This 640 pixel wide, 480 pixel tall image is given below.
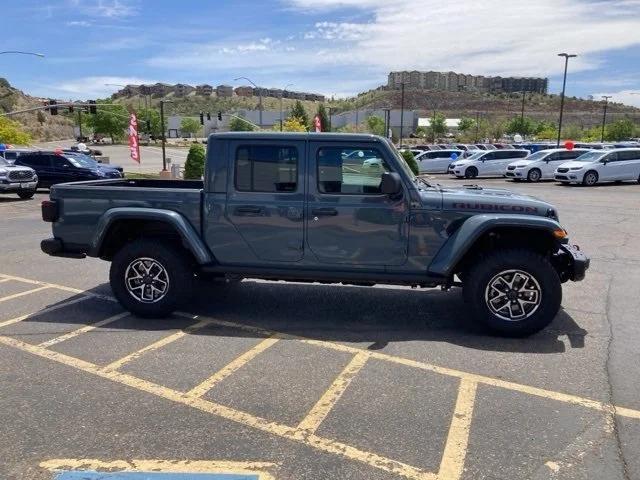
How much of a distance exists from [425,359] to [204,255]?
2.38m

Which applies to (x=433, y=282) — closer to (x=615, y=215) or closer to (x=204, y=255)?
(x=204, y=255)

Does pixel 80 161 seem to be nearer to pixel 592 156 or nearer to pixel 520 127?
pixel 592 156

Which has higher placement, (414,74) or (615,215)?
(414,74)

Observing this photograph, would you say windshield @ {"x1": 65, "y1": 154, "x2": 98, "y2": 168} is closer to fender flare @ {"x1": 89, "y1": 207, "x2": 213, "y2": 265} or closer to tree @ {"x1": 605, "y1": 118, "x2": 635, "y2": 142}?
fender flare @ {"x1": 89, "y1": 207, "x2": 213, "y2": 265}

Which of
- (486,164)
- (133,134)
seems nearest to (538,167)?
(486,164)

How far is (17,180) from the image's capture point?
19.4 meters

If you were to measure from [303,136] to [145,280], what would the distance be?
2.24 m

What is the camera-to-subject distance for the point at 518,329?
5188 mm

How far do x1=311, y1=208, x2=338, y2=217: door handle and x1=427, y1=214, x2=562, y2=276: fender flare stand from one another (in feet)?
3.71

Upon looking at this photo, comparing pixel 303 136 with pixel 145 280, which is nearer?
pixel 303 136

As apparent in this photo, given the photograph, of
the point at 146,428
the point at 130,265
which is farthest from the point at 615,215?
the point at 146,428

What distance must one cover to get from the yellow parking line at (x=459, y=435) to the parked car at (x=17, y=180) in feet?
63.7

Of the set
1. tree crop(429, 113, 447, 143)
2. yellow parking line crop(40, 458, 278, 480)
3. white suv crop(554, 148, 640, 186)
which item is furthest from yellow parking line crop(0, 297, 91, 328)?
tree crop(429, 113, 447, 143)

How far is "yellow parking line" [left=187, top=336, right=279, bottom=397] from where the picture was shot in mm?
4096
